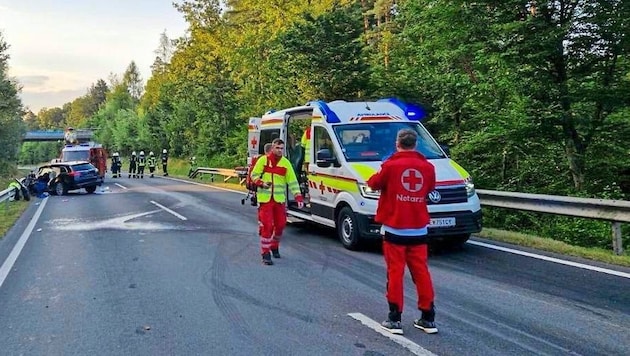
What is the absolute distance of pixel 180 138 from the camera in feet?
171

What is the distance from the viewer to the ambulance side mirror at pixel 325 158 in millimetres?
9672

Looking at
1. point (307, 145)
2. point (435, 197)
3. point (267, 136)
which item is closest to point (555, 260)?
point (435, 197)

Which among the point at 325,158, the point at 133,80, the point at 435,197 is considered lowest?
the point at 435,197

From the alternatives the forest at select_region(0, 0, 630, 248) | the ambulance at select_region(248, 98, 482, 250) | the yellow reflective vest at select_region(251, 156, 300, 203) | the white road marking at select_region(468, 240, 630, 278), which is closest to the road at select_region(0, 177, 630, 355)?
the white road marking at select_region(468, 240, 630, 278)

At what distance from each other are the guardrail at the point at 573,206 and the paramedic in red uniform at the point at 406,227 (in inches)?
173

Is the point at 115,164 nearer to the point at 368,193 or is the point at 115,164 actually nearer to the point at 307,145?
the point at 307,145

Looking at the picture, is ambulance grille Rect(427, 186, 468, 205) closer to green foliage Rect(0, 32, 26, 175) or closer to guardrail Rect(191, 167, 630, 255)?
guardrail Rect(191, 167, 630, 255)

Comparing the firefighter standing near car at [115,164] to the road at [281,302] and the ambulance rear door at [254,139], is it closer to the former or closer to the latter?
the ambulance rear door at [254,139]

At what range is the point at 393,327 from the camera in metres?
5.10

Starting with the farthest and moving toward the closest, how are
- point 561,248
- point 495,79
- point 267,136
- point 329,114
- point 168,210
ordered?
point 168,210 → point 495,79 → point 267,136 → point 329,114 → point 561,248

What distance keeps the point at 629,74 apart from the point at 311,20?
12898 millimetres

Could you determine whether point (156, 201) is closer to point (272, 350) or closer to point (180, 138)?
point (272, 350)

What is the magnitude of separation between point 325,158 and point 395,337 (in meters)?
5.03

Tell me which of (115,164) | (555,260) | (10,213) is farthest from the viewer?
(115,164)
